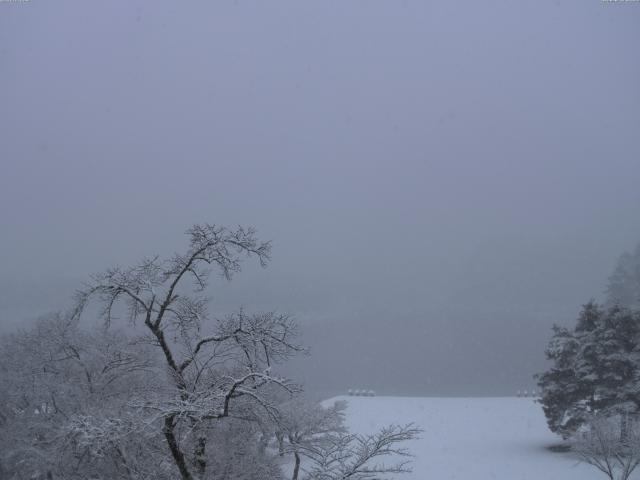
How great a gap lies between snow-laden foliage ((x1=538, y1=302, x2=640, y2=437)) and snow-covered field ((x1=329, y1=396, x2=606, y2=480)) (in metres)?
2.01

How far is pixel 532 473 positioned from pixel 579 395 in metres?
4.75

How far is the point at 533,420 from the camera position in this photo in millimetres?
31359

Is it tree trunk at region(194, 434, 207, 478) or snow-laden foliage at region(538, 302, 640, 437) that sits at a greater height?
snow-laden foliage at region(538, 302, 640, 437)

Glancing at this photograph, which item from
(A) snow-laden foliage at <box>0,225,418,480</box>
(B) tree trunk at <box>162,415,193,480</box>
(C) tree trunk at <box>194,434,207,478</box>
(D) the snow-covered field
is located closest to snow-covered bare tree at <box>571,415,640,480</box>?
(D) the snow-covered field

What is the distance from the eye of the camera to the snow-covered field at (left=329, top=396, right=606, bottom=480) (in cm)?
2127

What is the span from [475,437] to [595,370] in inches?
332

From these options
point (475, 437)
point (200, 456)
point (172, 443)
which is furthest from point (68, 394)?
point (475, 437)

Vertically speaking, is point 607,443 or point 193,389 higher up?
point 193,389

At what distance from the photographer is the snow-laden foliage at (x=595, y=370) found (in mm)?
21766

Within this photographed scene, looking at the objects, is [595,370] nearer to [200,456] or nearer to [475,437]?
[475,437]

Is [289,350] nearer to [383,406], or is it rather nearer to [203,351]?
[203,351]

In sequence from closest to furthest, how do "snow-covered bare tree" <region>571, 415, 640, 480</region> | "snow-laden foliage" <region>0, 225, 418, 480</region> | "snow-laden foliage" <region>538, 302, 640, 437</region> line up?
"snow-laden foliage" <region>0, 225, 418, 480</region> → "snow-covered bare tree" <region>571, 415, 640, 480</region> → "snow-laden foliage" <region>538, 302, 640, 437</region>

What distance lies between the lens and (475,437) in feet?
91.9

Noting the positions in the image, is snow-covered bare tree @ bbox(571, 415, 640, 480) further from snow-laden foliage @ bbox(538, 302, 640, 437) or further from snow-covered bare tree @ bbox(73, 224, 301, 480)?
snow-covered bare tree @ bbox(73, 224, 301, 480)
